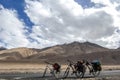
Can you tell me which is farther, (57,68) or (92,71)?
(92,71)

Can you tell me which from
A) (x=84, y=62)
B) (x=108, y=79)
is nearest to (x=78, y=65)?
(x=84, y=62)

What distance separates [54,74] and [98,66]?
5.37 meters

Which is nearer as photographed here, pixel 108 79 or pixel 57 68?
pixel 108 79

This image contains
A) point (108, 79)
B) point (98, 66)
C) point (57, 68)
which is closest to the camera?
point (108, 79)

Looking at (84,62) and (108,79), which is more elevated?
(84,62)

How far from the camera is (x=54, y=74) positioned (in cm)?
3550

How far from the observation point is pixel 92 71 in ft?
125

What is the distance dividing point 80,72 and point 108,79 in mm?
5795

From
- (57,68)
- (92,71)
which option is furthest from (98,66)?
(57,68)

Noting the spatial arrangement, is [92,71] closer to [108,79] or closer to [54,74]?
[54,74]

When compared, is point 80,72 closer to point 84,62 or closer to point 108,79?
point 84,62

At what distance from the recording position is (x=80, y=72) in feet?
119

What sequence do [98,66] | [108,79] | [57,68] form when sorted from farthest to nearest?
[98,66] < [57,68] < [108,79]

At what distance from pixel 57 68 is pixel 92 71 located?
4.82 m
